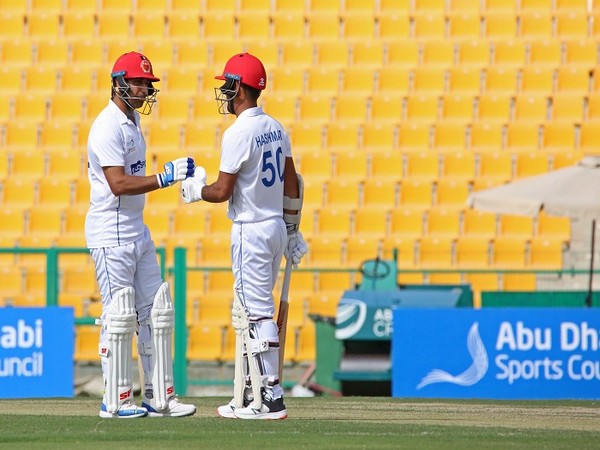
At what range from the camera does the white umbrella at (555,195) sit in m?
12.5

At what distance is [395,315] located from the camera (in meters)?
11.3

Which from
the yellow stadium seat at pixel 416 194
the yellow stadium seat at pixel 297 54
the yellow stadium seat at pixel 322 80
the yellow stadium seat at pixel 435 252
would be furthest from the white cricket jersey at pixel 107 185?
the yellow stadium seat at pixel 297 54

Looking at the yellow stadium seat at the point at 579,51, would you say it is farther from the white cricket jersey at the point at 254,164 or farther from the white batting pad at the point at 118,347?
the white batting pad at the point at 118,347

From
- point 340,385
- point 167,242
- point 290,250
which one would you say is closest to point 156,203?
point 167,242

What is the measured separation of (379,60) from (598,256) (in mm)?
4319

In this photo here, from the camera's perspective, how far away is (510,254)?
49.7 ft

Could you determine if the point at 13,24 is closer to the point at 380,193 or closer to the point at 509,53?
the point at 380,193

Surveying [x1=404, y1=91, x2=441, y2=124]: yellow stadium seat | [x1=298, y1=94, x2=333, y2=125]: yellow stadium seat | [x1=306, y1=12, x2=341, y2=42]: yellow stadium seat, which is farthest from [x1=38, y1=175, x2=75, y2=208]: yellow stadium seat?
[x1=404, y1=91, x2=441, y2=124]: yellow stadium seat

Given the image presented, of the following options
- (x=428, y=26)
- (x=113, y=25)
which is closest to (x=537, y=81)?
(x=428, y=26)

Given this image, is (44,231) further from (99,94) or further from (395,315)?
(395,315)

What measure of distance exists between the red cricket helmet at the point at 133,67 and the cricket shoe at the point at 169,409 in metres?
1.77

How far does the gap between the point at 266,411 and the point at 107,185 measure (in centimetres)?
150

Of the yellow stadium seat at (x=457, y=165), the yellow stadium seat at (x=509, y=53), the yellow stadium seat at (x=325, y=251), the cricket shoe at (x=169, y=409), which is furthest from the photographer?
the yellow stadium seat at (x=509, y=53)

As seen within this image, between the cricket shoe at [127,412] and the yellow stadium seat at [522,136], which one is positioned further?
the yellow stadium seat at [522,136]
